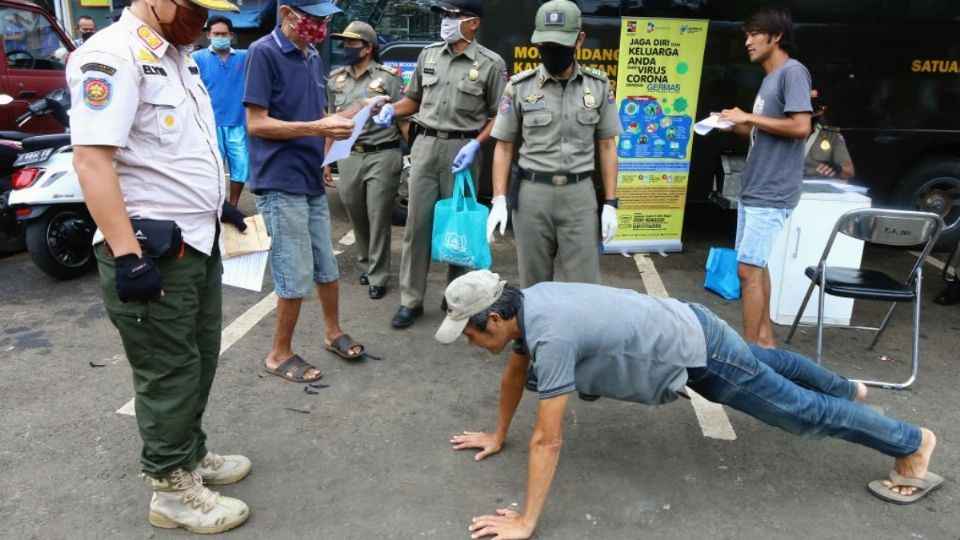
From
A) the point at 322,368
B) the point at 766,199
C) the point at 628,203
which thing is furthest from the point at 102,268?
the point at 628,203

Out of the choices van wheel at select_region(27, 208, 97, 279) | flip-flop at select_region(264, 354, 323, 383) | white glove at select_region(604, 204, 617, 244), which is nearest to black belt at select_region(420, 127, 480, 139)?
white glove at select_region(604, 204, 617, 244)

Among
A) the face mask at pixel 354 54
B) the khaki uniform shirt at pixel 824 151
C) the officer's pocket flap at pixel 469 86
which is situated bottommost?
the khaki uniform shirt at pixel 824 151

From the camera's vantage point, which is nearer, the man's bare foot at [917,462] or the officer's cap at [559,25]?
the man's bare foot at [917,462]

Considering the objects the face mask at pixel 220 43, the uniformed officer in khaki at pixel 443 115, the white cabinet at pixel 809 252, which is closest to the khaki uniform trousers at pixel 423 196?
the uniformed officer in khaki at pixel 443 115

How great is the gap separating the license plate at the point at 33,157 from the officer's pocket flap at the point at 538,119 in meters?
3.80

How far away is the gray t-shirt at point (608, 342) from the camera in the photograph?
7.52 ft

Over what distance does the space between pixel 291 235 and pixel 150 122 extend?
1.27m

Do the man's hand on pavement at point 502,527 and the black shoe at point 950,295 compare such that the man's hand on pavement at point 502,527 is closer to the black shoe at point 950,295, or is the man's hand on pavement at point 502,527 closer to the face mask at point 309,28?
the face mask at point 309,28

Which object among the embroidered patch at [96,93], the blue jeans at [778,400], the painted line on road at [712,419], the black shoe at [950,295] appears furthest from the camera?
the black shoe at [950,295]

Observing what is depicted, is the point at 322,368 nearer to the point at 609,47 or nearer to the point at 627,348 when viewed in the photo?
the point at 627,348

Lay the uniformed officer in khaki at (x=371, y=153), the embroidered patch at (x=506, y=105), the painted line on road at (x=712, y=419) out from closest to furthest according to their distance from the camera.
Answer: the painted line on road at (x=712, y=419) → the embroidered patch at (x=506, y=105) → the uniformed officer in khaki at (x=371, y=153)

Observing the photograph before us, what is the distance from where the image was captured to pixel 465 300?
2320mm

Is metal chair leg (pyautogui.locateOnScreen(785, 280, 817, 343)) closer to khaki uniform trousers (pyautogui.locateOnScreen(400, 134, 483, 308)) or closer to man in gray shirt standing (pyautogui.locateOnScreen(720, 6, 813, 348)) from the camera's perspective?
man in gray shirt standing (pyautogui.locateOnScreen(720, 6, 813, 348))

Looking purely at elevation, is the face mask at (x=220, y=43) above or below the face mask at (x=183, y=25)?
above
